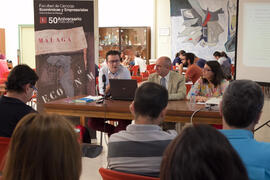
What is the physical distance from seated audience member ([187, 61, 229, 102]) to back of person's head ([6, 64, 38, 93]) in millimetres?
2436

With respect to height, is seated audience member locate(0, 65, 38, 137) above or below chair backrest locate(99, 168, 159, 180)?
above

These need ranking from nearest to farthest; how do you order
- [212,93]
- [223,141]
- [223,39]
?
[223,141]
[212,93]
[223,39]

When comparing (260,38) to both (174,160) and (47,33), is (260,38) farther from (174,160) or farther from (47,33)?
(174,160)

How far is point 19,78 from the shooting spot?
3.19 metres

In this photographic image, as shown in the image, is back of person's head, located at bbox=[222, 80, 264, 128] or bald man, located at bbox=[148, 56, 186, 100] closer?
back of person's head, located at bbox=[222, 80, 264, 128]

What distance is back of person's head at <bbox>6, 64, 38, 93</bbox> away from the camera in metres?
3.15

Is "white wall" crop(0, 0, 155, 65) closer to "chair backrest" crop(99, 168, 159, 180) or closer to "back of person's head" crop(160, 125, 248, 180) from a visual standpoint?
"chair backrest" crop(99, 168, 159, 180)

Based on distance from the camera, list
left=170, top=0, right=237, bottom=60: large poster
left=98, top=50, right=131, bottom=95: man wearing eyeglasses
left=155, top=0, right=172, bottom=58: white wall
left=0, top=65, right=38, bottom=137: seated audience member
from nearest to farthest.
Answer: left=0, top=65, right=38, bottom=137: seated audience member < left=98, top=50, right=131, bottom=95: man wearing eyeglasses < left=170, top=0, right=237, bottom=60: large poster < left=155, top=0, right=172, bottom=58: white wall

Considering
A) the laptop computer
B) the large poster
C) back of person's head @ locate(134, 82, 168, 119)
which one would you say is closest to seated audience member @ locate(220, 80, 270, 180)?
back of person's head @ locate(134, 82, 168, 119)

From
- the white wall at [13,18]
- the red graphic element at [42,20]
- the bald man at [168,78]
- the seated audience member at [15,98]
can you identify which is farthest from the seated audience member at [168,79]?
the white wall at [13,18]

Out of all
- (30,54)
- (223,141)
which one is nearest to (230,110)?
(223,141)

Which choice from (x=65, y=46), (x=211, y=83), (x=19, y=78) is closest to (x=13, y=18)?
(x=65, y=46)

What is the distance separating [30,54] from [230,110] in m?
13.0

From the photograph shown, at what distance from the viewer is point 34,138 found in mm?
1183
